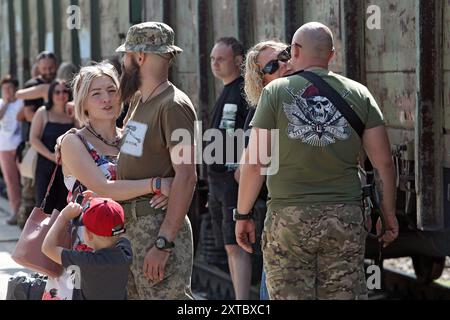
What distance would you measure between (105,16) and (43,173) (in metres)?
2.18

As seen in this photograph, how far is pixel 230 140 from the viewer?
7.03 meters

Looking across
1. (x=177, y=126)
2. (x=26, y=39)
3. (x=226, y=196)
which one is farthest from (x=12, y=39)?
(x=177, y=126)

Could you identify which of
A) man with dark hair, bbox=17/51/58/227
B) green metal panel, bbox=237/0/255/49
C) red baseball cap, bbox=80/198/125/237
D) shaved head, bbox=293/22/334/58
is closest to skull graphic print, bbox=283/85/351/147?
shaved head, bbox=293/22/334/58

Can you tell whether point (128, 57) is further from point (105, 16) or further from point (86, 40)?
point (86, 40)

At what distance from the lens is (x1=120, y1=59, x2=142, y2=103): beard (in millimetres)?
4891

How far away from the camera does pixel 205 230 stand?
8.52m

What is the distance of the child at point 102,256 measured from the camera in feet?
14.3

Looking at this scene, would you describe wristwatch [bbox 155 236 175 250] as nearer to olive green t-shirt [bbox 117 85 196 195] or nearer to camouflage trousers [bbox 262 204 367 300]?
olive green t-shirt [bbox 117 85 196 195]

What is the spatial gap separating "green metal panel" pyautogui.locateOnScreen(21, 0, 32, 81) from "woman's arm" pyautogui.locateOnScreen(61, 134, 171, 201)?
385 inches

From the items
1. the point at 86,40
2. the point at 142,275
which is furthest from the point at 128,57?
the point at 86,40

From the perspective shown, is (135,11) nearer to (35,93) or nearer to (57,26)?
(35,93)

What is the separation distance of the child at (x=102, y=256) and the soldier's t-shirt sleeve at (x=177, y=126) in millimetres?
431

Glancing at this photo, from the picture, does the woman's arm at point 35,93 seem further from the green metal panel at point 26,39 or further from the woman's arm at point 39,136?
the green metal panel at point 26,39

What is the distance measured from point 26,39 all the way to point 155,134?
10238 mm
